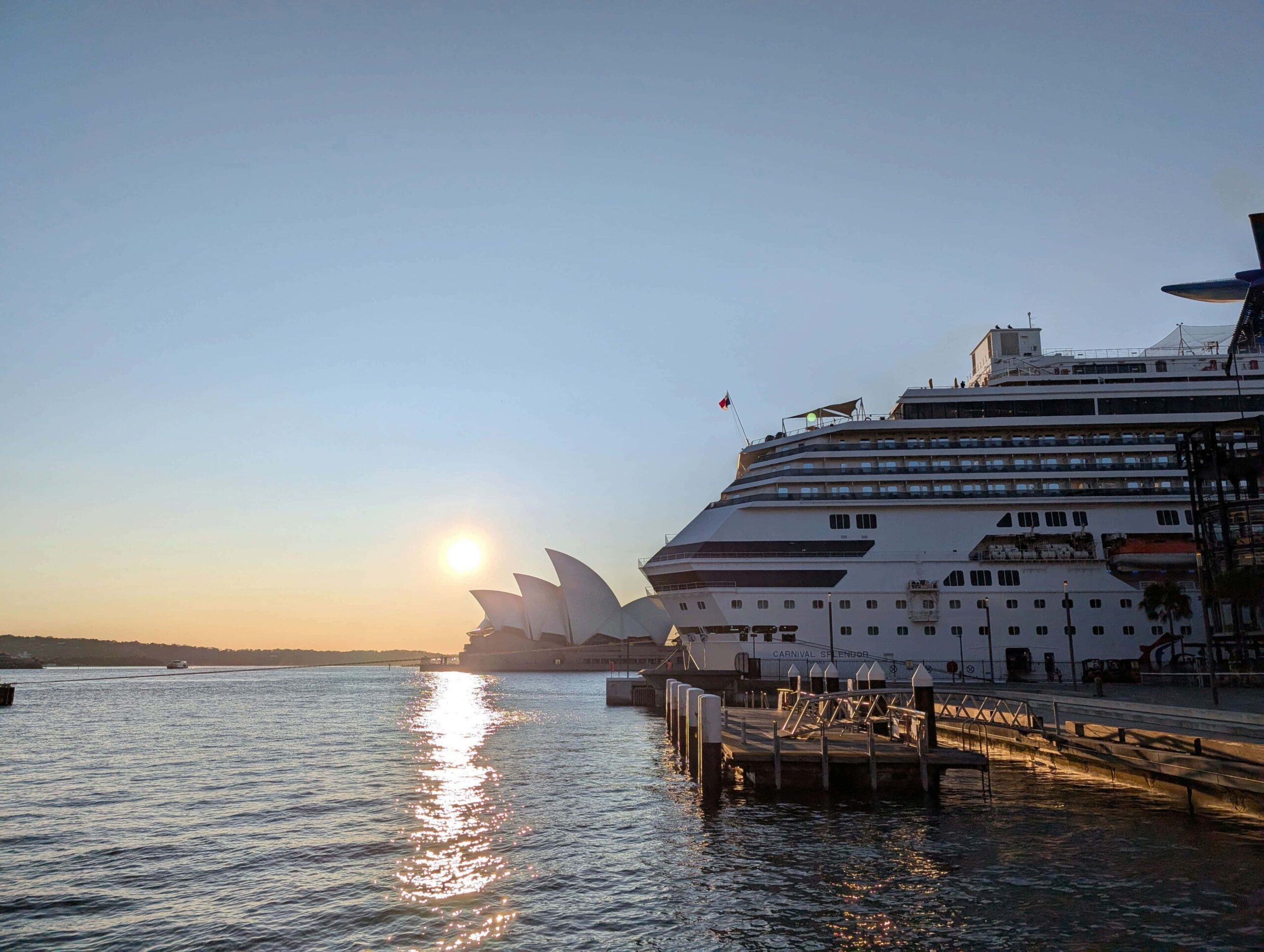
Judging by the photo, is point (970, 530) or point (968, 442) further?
point (968, 442)

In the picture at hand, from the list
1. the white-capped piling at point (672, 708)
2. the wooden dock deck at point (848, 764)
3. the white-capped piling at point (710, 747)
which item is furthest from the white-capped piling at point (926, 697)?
the white-capped piling at point (672, 708)

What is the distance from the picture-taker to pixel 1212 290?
178 ft

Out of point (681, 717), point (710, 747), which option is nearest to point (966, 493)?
point (681, 717)

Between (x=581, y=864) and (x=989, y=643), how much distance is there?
1364 inches

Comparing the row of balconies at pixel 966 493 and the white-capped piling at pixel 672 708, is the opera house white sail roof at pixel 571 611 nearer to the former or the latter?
the row of balconies at pixel 966 493

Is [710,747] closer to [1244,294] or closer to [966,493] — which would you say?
[966,493]

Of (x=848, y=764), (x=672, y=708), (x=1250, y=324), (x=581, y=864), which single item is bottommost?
(x=581, y=864)

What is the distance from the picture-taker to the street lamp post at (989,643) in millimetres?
45375

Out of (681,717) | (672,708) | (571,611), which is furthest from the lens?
(571,611)

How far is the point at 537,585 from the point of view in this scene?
126 m

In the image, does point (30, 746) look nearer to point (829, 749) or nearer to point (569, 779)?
point (569, 779)

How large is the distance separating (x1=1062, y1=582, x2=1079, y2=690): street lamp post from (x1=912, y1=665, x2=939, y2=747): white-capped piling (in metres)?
18.4

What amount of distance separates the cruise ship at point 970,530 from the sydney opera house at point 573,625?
66.8m

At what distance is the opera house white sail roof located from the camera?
389 feet
